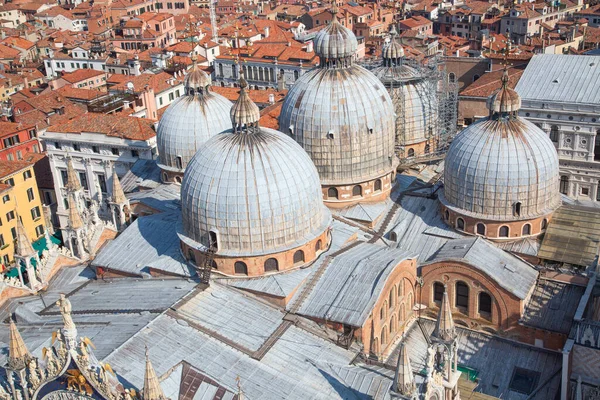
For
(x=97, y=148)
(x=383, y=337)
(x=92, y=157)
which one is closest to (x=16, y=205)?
(x=92, y=157)

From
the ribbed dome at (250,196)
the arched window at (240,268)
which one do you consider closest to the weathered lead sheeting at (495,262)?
the ribbed dome at (250,196)

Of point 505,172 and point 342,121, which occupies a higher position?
point 342,121

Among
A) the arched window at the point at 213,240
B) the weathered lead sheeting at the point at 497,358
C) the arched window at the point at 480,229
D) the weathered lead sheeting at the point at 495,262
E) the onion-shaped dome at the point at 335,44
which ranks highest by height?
the onion-shaped dome at the point at 335,44

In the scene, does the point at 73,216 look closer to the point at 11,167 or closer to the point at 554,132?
the point at 11,167

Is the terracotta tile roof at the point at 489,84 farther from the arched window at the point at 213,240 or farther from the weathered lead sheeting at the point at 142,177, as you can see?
the arched window at the point at 213,240

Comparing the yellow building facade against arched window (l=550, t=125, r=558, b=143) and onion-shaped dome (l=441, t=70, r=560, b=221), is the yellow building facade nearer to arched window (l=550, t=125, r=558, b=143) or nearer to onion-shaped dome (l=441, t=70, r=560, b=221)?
onion-shaped dome (l=441, t=70, r=560, b=221)

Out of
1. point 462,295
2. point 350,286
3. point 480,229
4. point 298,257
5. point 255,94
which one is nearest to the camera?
point 350,286
